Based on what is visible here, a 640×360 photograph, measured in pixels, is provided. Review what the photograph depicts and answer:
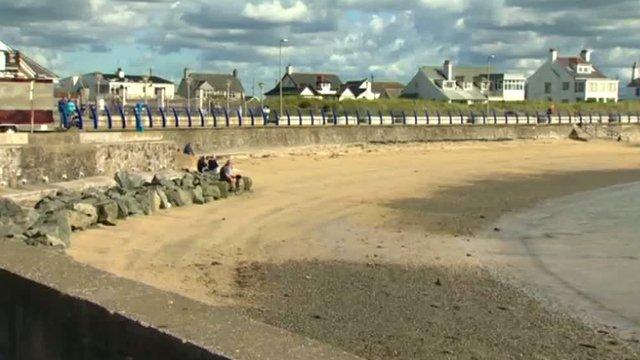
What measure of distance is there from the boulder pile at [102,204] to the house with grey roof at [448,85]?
282 feet

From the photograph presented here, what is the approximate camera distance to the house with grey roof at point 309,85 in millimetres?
114312

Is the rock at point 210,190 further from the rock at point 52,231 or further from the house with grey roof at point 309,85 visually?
the house with grey roof at point 309,85

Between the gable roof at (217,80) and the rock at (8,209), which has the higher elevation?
the gable roof at (217,80)

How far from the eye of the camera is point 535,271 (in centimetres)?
1291

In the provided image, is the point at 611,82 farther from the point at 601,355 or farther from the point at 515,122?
the point at 601,355

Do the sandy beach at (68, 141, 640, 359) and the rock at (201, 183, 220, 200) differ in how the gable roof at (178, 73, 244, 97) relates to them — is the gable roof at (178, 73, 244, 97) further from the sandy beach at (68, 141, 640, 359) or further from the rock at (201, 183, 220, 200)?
the rock at (201, 183, 220, 200)

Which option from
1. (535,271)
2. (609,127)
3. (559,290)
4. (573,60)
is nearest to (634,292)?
(559,290)

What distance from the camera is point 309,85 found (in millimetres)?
117812

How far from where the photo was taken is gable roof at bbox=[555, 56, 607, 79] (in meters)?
111

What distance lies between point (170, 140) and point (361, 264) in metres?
17.9

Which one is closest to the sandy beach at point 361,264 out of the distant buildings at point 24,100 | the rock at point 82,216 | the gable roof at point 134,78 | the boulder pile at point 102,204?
the rock at point 82,216

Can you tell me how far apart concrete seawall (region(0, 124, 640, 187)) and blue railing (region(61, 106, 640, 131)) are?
1127mm

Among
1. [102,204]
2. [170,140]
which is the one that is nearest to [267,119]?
[170,140]

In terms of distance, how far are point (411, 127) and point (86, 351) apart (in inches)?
1773
